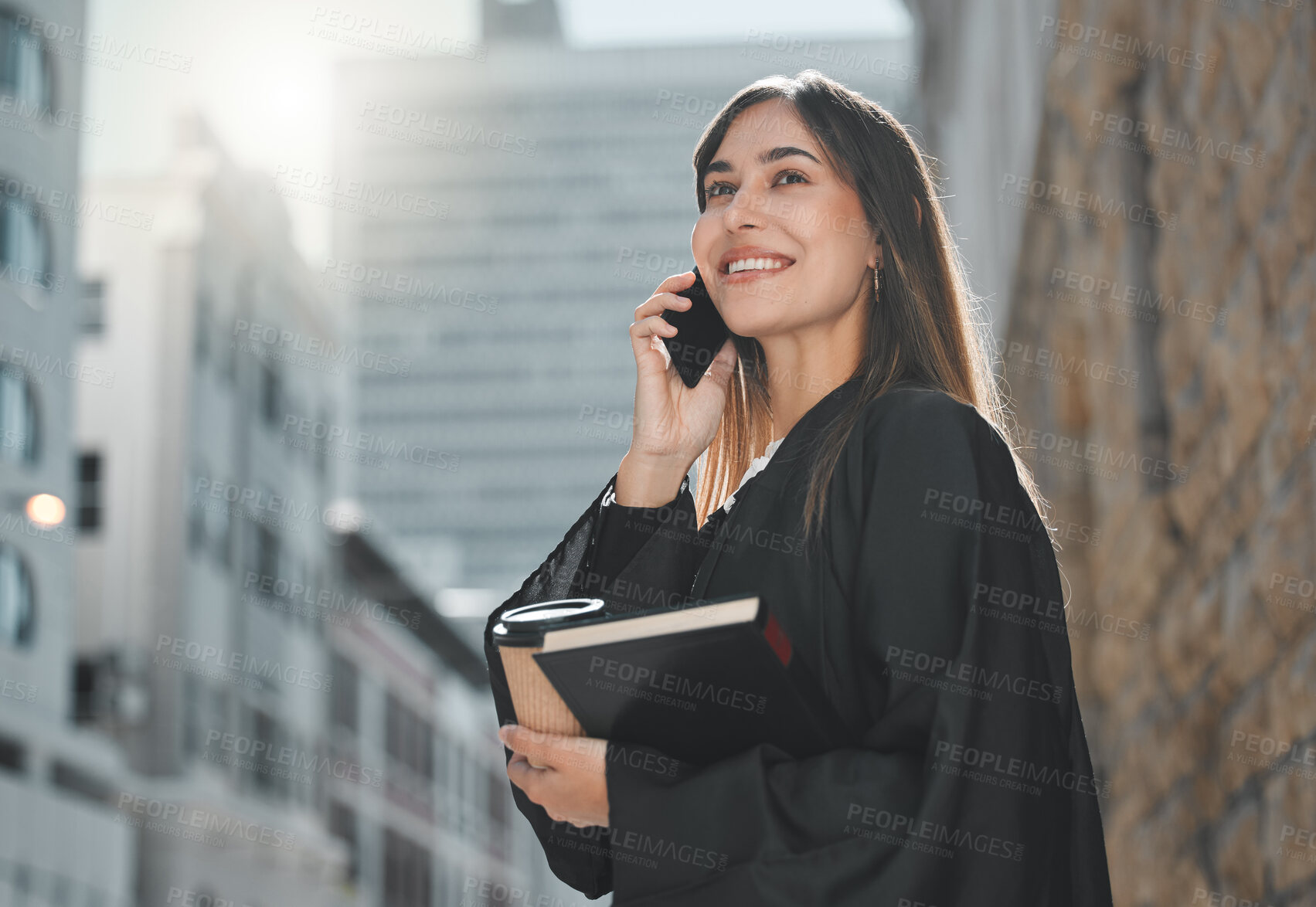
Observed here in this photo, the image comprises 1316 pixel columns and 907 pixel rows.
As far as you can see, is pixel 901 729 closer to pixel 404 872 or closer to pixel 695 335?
pixel 695 335

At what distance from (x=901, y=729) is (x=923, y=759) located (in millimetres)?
44

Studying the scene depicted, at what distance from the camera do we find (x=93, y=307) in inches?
998

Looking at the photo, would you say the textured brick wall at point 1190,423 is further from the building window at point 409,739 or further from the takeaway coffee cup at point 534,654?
the building window at point 409,739

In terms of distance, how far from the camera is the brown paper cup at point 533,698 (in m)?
1.71

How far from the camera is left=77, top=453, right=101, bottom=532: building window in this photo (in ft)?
78.7

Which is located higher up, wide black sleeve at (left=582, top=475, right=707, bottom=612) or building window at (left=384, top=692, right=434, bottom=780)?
wide black sleeve at (left=582, top=475, right=707, bottom=612)

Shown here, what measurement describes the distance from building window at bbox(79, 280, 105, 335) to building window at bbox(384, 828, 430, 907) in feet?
53.5

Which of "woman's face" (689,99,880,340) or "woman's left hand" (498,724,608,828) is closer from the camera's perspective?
"woman's left hand" (498,724,608,828)

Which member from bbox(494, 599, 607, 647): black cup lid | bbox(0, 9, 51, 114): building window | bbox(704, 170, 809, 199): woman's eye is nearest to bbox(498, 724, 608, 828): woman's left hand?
bbox(494, 599, 607, 647): black cup lid

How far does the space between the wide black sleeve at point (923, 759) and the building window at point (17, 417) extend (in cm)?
1810

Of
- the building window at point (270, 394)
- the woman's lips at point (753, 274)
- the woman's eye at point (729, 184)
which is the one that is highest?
the woman's eye at point (729, 184)

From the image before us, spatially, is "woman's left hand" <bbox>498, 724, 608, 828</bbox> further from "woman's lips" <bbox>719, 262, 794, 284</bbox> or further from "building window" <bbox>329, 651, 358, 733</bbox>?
"building window" <bbox>329, 651, 358, 733</bbox>

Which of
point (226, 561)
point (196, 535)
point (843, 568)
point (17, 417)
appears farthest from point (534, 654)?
point (226, 561)

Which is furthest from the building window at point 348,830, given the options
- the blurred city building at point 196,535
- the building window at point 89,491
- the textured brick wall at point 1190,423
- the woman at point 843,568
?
the woman at point 843,568
